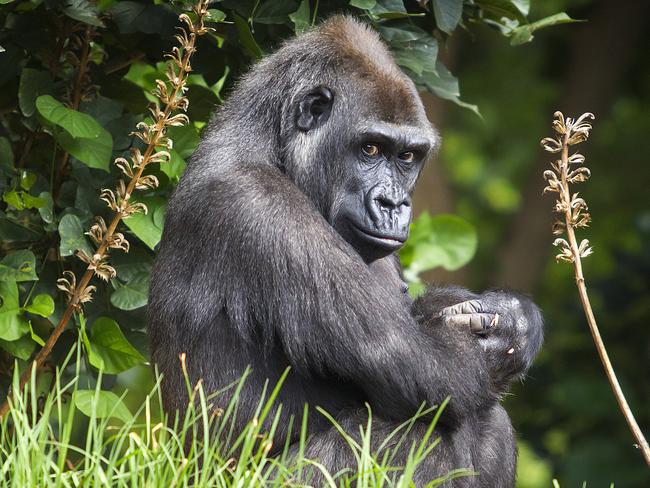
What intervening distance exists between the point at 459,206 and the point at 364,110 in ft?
37.4

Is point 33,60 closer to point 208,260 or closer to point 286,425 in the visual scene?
point 208,260

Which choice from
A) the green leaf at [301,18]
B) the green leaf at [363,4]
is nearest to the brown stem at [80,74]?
the green leaf at [301,18]

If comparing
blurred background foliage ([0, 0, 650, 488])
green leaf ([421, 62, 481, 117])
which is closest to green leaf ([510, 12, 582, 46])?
blurred background foliage ([0, 0, 650, 488])

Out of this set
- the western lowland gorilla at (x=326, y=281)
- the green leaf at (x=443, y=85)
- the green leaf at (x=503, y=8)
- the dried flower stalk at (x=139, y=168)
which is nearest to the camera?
the western lowland gorilla at (x=326, y=281)

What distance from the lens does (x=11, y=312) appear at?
13.6 feet

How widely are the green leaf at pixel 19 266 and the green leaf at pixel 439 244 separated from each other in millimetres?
2170

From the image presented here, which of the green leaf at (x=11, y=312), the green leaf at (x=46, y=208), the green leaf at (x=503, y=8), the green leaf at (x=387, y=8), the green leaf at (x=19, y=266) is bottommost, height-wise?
the green leaf at (x=11, y=312)

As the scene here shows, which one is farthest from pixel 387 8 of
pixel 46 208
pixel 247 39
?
pixel 46 208

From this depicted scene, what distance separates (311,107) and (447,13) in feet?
2.69

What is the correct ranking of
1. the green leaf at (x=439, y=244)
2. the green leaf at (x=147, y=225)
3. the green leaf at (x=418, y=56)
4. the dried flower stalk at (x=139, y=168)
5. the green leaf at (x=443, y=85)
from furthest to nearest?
the green leaf at (x=439, y=244) → the green leaf at (x=443, y=85) → the green leaf at (x=418, y=56) → the green leaf at (x=147, y=225) → the dried flower stalk at (x=139, y=168)

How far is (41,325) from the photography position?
17.0 feet

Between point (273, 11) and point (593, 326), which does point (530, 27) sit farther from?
point (593, 326)

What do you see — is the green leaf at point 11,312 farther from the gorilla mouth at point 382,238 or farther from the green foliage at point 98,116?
the gorilla mouth at point 382,238

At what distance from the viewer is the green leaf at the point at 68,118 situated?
4145 millimetres
